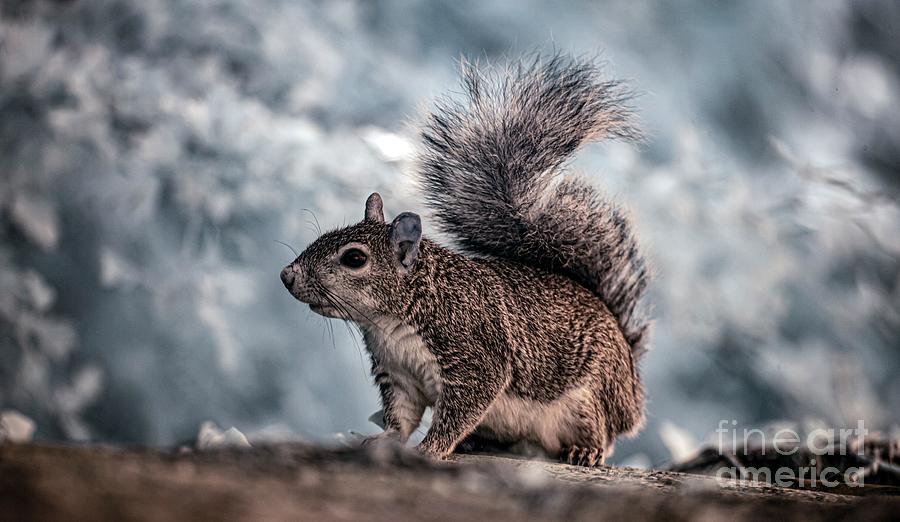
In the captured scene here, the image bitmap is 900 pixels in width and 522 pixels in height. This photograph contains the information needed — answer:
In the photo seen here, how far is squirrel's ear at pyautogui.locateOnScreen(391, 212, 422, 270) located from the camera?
6.02ft

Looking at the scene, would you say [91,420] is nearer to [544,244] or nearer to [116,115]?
[116,115]

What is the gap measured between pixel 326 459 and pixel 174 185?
192cm

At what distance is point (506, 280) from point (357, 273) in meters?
0.39

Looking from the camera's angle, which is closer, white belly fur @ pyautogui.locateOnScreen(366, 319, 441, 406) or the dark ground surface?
Answer: the dark ground surface

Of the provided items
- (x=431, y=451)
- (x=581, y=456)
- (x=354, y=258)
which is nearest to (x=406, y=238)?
(x=354, y=258)

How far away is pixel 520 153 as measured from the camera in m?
2.16

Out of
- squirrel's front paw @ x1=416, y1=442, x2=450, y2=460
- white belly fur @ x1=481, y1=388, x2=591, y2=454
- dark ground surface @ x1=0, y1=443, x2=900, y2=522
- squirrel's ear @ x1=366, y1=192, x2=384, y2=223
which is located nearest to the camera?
dark ground surface @ x1=0, y1=443, x2=900, y2=522

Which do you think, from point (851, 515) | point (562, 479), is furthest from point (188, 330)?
point (851, 515)

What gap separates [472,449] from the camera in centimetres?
213
